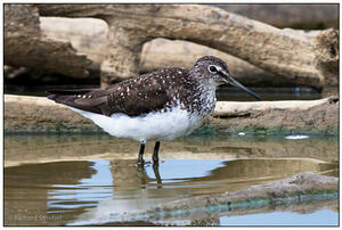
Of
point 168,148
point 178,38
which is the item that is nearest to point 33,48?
point 178,38

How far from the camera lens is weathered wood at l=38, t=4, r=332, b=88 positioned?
1183 centimetres

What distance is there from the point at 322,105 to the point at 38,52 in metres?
5.02

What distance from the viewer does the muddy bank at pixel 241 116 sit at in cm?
969

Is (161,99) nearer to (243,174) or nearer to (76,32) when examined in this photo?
(243,174)

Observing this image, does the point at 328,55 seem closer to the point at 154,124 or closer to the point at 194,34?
the point at 194,34

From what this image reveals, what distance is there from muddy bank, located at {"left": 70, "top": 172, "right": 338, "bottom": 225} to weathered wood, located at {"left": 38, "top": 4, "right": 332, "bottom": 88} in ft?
18.9

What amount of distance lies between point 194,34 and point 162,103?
4.57 meters

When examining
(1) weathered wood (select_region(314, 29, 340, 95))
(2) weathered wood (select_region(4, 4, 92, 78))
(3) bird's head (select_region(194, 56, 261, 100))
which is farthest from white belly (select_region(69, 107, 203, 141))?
(1) weathered wood (select_region(314, 29, 340, 95))

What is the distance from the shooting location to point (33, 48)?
12.1m

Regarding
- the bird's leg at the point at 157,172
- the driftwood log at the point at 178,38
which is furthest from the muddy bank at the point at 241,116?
the driftwood log at the point at 178,38

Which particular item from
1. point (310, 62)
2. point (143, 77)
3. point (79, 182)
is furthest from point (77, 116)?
point (310, 62)

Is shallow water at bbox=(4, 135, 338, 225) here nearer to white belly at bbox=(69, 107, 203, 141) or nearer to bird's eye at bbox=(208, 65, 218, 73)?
white belly at bbox=(69, 107, 203, 141)

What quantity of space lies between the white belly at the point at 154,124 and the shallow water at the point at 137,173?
15.5 inches

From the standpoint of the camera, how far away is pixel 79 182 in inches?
281
